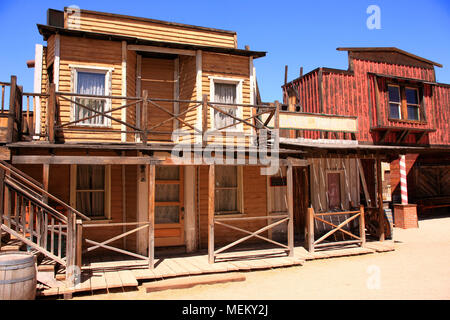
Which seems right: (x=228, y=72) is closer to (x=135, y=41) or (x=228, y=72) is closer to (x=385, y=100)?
(x=135, y=41)

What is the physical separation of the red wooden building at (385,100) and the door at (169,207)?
5.12m

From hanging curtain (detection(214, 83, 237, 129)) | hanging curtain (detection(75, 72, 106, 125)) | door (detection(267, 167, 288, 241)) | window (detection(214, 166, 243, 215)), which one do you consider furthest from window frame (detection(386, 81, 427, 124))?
hanging curtain (detection(75, 72, 106, 125))

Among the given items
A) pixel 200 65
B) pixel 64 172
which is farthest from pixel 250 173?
pixel 64 172

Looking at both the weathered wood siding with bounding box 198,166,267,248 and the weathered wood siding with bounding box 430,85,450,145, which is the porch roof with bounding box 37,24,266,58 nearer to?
the weathered wood siding with bounding box 198,166,267,248

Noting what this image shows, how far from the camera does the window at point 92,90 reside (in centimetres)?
912

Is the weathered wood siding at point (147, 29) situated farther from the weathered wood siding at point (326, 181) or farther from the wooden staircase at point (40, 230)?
the weathered wood siding at point (326, 181)

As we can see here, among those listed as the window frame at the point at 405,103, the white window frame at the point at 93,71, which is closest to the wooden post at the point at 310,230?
the white window frame at the point at 93,71

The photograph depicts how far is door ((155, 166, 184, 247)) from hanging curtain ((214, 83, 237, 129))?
1872mm

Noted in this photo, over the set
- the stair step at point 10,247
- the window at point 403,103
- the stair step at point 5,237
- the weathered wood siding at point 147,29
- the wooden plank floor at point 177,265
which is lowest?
the wooden plank floor at point 177,265

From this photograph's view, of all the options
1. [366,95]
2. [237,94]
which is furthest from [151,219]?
[366,95]

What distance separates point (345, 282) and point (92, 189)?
22.5ft

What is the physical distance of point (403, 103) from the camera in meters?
15.7
